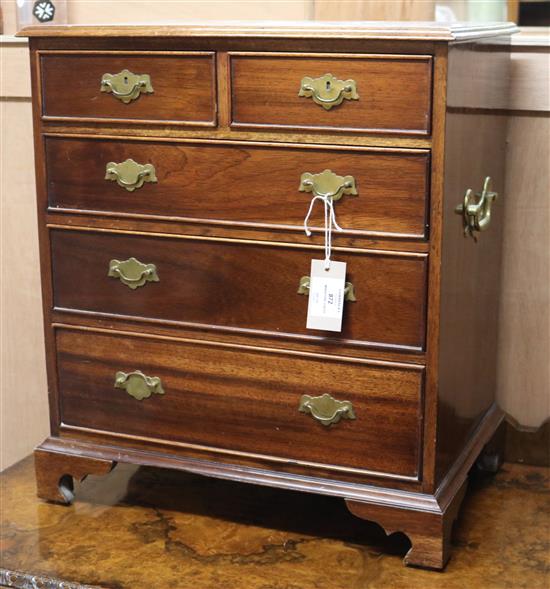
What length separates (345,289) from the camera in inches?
73.4

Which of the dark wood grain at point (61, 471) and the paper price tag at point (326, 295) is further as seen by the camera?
the dark wood grain at point (61, 471)

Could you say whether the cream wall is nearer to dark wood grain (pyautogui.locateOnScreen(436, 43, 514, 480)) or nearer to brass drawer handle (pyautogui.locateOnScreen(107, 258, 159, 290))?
dark wood grain (pyautogui.locateOnScreen(436, 43, 514, 480))

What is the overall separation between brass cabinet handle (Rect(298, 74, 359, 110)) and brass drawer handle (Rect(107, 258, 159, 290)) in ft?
1.54

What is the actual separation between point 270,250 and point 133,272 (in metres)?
0.29

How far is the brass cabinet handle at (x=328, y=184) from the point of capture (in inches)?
72.2

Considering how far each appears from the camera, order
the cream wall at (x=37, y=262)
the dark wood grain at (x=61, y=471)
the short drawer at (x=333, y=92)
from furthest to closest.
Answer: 1. the cream wall at (x=37, y=262)
2. the dark wood grain at (x=61, y=471)
3. the short drawer at (x=333, y=92)

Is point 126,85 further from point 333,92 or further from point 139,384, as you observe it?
point 139,384

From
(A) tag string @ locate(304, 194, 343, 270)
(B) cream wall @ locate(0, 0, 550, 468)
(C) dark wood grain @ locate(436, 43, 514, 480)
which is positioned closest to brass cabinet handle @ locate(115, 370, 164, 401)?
(A) tag string @ locate(304, 194, 343, 270)

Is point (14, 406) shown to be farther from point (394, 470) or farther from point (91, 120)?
point (394, 470)

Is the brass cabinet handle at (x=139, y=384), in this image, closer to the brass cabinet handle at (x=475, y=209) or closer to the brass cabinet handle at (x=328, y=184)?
the brass cabinet handle at (x=328, y=184)

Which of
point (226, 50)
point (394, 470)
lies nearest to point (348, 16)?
point (226, 50)

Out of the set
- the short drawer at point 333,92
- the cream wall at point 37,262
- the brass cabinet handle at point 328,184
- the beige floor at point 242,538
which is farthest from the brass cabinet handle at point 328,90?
the beige floor at point 242,538

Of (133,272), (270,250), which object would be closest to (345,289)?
(270,250)

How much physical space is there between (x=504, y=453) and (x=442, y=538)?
0.62 m
